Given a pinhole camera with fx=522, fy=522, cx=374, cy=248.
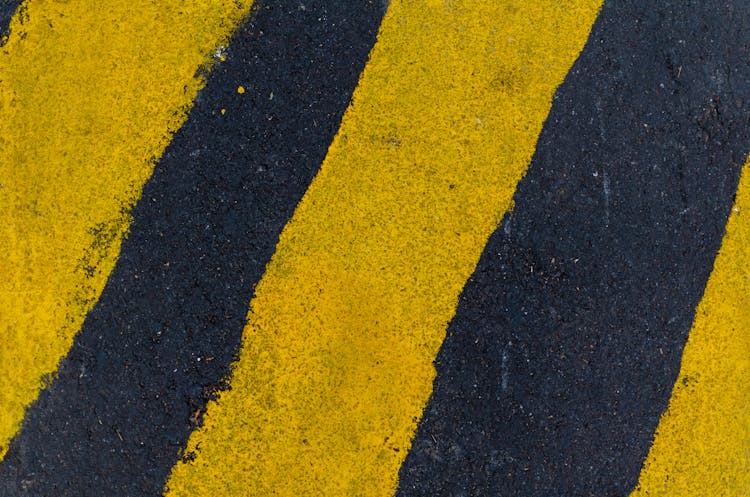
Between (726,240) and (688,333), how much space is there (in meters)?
0.45

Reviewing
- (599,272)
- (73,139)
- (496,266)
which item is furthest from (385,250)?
(73,139)

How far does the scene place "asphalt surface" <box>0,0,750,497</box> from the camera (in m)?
2.14

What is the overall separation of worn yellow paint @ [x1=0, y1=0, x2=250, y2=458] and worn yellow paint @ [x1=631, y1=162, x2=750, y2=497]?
7.87ft

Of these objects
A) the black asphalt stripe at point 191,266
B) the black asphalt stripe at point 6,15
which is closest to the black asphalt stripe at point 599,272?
the black asphalt stripe at point 191,266

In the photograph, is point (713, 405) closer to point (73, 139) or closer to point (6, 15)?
point (73, 139)

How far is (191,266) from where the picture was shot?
2.17 meters

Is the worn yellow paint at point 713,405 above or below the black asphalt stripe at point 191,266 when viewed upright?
below

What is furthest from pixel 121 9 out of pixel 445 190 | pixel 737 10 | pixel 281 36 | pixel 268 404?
pixel 737 10

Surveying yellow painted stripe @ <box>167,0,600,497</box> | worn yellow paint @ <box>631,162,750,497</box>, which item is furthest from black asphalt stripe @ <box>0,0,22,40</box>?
worn yellow paint @ <box>631,162,750,497</box>

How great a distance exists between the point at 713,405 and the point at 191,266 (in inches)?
91.2

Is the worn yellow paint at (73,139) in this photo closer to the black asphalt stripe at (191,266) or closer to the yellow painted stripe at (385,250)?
the black asphalt stripe at (191,266)

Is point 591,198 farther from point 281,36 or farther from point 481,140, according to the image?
point 281,36

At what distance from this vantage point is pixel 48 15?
2.19 metres

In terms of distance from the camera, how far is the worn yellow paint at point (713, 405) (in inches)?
88.4
